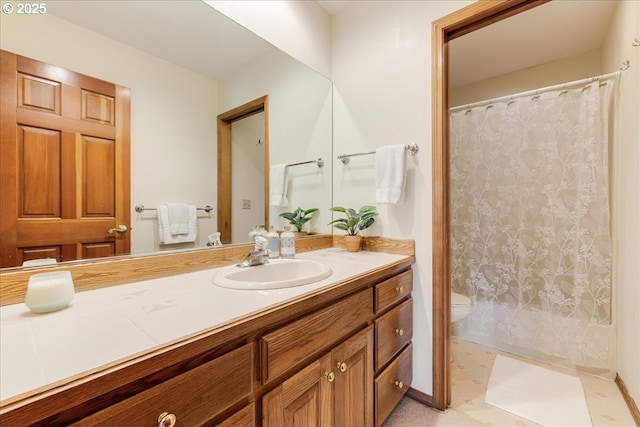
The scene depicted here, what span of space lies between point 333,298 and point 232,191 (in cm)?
77

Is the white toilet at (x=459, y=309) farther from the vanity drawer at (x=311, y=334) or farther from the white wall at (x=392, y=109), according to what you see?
the vanity drawer at (x=311, y=334)

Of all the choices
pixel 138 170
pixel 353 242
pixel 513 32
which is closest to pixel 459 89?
pixel 513 32

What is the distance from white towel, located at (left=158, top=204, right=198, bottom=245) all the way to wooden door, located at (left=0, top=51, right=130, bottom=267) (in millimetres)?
120

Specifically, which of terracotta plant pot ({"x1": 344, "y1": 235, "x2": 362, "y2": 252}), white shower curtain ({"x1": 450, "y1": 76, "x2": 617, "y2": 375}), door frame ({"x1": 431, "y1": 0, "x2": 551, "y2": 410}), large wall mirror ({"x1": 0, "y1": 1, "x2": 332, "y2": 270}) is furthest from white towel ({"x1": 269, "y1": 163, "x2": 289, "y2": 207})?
white shower curtain ({"x1": 450, "y1": 76, "x2": 617, "y2": 375})

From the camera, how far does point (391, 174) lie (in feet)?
4.86

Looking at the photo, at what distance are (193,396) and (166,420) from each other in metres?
0.05

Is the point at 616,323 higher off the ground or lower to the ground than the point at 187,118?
lower

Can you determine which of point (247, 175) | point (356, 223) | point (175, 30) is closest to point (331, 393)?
point (356, 223)

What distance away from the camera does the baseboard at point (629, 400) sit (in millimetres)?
1310

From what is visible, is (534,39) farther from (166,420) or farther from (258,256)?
(166,420)

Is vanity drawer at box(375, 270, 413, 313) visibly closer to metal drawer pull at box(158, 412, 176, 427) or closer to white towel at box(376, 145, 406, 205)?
white towel at box(376, 145, 406, 205)

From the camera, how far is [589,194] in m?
1.68

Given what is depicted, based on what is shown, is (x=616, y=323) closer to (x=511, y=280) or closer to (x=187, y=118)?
(x=511, y=280)

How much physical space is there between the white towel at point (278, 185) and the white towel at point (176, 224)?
480 millimetres
